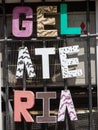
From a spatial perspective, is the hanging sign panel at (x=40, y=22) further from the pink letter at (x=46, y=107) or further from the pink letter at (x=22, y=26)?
the pink letter at (x=46, y=107)

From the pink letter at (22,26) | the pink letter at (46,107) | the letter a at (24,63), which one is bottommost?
the pink letter at (46,107)

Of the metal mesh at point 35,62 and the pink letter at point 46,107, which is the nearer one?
the pink letter at point 46,107

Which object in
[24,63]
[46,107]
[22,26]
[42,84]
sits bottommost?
[46,107]

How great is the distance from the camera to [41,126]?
27.1ft

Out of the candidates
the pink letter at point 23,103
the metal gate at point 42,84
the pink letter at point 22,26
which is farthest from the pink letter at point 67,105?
the pink letter at point 22,26

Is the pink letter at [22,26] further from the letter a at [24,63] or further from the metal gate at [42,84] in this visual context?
the letter a at [24,63]

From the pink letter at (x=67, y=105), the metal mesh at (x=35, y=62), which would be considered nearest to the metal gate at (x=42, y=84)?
the metal mesh at (x=35, y=62)

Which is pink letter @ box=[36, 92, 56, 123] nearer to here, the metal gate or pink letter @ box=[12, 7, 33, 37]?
the metal gate

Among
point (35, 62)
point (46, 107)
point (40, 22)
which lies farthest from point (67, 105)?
point (40, 22)

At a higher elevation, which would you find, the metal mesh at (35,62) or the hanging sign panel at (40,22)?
the hanging sign panel at (40,22)

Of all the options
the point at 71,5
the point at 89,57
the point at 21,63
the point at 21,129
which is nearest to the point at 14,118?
the point at 21,129

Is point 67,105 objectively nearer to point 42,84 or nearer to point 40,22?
point 42,84

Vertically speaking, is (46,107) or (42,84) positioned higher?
(42,84)

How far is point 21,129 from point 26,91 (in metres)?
0.68
